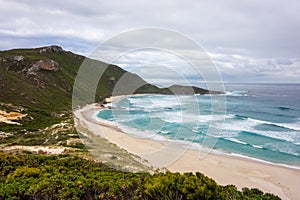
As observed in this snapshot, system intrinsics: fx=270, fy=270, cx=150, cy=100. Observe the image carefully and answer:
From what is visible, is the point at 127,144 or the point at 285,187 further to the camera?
the point at 127,144

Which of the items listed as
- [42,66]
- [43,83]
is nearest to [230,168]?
[43,83]

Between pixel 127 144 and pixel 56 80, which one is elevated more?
pixel 56 80

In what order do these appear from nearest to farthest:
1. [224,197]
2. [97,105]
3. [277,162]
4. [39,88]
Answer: [224,197]
[277,162]
[39,88]
[97,105]

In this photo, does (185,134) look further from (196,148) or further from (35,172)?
(35,172)

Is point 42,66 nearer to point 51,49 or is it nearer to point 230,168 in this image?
point 51,49

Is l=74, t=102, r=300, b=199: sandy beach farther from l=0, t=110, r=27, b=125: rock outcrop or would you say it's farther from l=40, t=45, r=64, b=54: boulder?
l=40, t=45, r=64, b=54: boulder

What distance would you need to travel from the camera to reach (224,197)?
8828mm

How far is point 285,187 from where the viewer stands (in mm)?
19938

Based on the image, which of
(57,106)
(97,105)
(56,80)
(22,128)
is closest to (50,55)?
(56,80)

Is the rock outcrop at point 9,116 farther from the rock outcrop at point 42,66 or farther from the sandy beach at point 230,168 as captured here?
the rock outcrop at point 42,66

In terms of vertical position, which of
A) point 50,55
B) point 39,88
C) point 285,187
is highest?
point 50,55

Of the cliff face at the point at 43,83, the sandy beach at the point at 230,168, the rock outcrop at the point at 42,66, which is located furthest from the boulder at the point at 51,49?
the sandy beach at the point at 230,168

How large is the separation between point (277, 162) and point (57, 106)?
1752 inches

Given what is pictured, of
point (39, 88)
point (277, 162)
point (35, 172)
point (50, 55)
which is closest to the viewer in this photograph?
point (35, 172)
